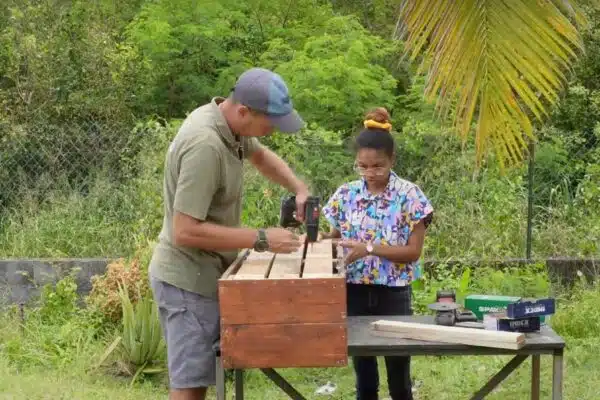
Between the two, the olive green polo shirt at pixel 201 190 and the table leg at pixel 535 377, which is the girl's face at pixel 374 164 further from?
the table leg at pixel 535 377

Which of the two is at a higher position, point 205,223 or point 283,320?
point 205,223

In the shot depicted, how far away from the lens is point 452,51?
371cm

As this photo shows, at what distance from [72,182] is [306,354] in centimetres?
561

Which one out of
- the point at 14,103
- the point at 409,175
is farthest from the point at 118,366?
the point at 14,103

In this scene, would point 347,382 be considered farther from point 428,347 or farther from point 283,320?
point 283,320

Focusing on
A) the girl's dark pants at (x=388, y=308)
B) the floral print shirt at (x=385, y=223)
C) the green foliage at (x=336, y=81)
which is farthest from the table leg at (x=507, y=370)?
the green foliage at (x=336, y=81)

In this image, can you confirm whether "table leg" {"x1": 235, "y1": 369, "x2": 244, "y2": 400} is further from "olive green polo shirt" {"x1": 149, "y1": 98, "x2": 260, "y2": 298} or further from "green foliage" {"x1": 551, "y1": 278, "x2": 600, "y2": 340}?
"green foliage" {"x1": 551, "y1": 278, "x2": 600, "y2": 340}

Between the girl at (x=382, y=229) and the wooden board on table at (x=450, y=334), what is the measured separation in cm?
45

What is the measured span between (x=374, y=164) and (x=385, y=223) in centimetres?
27

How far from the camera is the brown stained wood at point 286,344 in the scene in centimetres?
328

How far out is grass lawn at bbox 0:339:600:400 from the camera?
5457mm

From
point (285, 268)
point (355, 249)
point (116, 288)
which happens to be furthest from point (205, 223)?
point (116, 288)

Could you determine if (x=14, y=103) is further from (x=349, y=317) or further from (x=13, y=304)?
(x=349, y=317)

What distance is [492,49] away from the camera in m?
3.68
